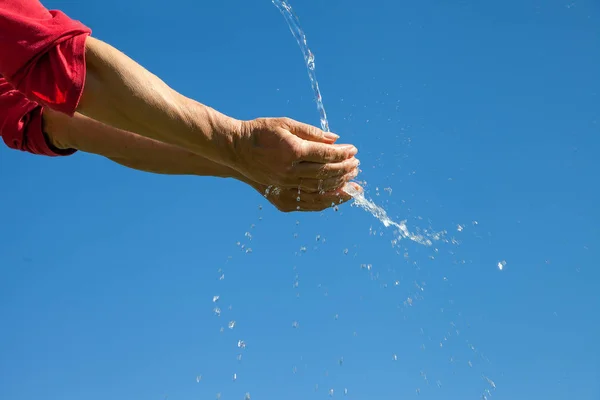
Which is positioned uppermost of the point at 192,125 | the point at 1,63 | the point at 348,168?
the point at 348,168

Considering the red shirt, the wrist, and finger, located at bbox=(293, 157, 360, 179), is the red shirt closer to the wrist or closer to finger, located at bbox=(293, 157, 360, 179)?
the wrist

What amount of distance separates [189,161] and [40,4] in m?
1.31

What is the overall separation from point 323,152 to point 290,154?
150 mm

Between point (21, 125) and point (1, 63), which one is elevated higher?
point (21, 125)

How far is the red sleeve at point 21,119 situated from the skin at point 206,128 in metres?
0.94

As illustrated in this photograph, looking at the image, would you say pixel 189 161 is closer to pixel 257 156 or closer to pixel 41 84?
pixel 257 156

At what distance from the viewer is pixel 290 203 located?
362 cm

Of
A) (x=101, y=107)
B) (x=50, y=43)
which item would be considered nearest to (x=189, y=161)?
(x=101, y=107)

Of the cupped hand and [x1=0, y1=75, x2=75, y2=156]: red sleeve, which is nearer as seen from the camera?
the cupped hand

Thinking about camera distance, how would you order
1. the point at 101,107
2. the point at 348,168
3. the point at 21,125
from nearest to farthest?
the point at 101,107 < the point at 348,168 < the point at 21,125

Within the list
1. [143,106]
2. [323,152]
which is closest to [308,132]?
[323,152]

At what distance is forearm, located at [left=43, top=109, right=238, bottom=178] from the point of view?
3.91m

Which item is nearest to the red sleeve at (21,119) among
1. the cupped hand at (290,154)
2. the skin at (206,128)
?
the skin at (206,128)

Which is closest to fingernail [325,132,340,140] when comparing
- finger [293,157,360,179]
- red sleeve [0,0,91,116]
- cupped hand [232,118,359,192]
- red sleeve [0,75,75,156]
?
cupped hand [232,118,359,192]
